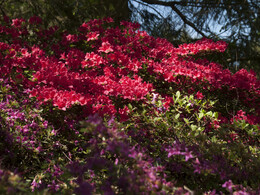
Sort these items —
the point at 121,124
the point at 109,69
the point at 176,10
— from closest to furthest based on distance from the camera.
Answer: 1. the point at 121,124
2. the point at 109,69
3. the point at 176,10

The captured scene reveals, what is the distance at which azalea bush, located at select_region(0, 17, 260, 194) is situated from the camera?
1.23 meters

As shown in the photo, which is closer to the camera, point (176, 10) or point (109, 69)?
point (109, 69)

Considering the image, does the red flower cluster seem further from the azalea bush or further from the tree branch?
the tree branch

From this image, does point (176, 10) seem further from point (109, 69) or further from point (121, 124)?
point (121, 124)

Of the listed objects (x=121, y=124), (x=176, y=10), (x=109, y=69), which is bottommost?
(x=121, y=124)

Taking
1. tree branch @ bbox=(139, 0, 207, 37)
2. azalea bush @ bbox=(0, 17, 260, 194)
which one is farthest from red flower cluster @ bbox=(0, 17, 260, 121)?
tree branch @ bbox=(139, 0, 207, 37)

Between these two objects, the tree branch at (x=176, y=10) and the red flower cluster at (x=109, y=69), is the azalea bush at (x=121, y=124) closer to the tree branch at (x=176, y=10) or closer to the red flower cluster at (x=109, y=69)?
the red flower cluster at (x=109, y=69)

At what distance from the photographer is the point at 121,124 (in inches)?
70.4

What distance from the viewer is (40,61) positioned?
242cm

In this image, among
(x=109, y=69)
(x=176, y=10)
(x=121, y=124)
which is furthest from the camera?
(x=176, y=10)

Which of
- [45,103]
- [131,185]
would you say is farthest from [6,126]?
[131,185]

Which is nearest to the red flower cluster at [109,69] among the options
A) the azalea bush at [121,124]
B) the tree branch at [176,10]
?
the azalea bush at [121,124]

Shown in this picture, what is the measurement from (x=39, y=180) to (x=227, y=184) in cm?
119

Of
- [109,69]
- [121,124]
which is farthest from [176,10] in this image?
[121,124]
